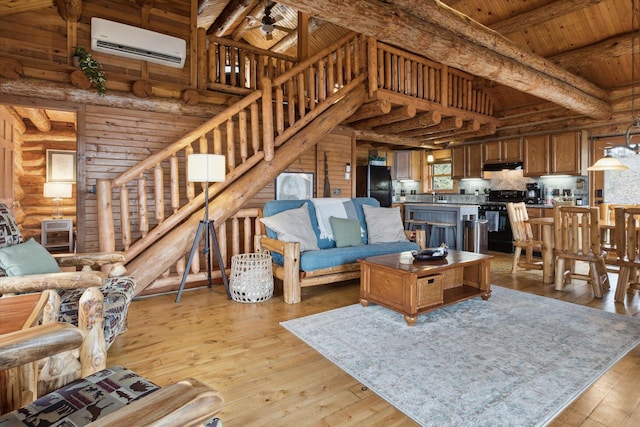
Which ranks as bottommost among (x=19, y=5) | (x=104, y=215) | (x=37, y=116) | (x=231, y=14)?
(x=104, y=215)

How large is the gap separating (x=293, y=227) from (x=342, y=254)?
0.62m

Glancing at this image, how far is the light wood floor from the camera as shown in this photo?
169 centimetres

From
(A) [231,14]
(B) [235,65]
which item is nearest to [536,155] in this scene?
(B) [235,65]

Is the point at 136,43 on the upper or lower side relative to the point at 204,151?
upper

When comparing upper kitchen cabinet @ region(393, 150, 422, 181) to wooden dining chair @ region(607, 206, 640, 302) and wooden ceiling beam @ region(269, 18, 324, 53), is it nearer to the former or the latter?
wooden ceiling beam @ region(269, 18, 324, 53)

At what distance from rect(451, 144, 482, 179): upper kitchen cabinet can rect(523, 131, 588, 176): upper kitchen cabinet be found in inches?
42.1

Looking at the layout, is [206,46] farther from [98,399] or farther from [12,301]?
[98,399]

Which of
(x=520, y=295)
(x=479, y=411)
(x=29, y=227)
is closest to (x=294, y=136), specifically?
(x=520, y=295)

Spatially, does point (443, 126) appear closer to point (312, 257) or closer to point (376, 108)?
point (376, 108)

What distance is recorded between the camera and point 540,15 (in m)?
5.14

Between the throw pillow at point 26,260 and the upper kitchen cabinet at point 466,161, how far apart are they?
816cm

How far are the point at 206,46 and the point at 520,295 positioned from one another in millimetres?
5498

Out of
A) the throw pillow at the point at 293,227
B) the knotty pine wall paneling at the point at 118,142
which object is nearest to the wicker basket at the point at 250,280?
the throw pillow at the point at 293,227

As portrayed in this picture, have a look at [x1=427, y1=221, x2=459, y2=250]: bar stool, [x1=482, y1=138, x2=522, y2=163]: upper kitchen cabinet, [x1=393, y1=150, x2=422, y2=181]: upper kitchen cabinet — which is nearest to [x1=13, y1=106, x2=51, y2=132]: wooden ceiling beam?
[x1=427, y1=221, x2=459, y2=250]: bar stool
